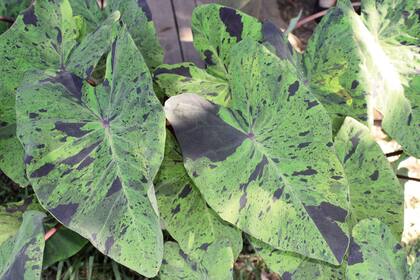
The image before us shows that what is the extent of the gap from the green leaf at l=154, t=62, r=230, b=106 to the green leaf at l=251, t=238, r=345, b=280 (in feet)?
1.20

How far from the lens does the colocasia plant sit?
3.15ft

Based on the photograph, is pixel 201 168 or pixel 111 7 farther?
pixel 111 7

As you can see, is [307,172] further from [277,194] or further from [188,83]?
[188,83]

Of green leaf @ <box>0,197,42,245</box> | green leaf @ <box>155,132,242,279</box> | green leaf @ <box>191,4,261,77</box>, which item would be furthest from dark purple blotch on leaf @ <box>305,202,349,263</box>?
green leaf @ <box>0,197,42,245</box>

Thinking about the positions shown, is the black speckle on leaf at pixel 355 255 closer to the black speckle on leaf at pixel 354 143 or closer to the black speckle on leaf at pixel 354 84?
the black speckle on leaf at pixel 354 143

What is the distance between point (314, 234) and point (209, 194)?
8.4 inches

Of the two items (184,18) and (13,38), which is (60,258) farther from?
(184,18)

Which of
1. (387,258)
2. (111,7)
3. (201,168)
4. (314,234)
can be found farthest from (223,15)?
(387,258)

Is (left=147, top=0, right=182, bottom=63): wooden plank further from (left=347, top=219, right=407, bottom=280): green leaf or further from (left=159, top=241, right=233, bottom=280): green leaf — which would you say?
(left=347, top=219, right=407, bottom=280): green leaf

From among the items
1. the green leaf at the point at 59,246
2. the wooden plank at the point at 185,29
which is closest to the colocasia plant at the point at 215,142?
the green leaf at the point at 59,246

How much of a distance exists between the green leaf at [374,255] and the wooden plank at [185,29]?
890 mm

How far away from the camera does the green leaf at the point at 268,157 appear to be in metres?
0.99

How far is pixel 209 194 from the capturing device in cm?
100

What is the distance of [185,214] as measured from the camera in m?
1.20
